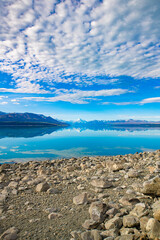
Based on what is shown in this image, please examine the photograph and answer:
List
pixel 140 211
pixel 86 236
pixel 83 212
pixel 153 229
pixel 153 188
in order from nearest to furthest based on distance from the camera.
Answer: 1. pixel 153 229
2. pixel 86 236
3. pixel 140 211
4. pixel 83 212
5. pixel 153 188

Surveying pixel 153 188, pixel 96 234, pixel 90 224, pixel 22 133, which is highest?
pixel 153 188

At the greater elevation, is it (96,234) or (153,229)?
(153,229)

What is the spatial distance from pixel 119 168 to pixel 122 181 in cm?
236

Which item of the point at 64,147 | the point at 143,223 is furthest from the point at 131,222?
the point at 64,147

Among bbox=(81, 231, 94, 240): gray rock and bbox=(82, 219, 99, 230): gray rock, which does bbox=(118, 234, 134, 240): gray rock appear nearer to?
bbox=(81, 231, 94, 240): gray rock

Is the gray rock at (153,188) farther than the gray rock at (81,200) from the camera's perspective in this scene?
No

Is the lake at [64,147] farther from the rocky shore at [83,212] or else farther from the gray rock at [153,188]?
the gray rock at [153,188]

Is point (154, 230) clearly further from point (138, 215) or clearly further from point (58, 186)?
point (58, 186)

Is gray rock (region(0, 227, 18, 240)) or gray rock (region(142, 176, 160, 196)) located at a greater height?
gray rock (region(142, 176, 160, 196))

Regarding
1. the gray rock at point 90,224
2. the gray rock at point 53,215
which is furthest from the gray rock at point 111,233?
the gray rock at point 53,215

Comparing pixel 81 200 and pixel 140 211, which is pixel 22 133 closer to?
pixel 81 200

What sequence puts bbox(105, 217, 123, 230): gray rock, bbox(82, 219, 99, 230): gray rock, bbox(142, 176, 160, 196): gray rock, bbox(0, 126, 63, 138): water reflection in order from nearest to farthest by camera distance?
1. bbox(105, 217, 123, 230): gray rock
2. bbox(82, 219, 99, 230): gray rock
3. bbox(142, 176, 160, 196): gray rock
4. bbox(0, 126, 63, 138): water reflection

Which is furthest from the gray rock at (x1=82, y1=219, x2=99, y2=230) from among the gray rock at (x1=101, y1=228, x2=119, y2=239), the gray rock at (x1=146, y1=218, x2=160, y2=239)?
the gray rock at (x1=146, y1=218, x2=160, y2=239)

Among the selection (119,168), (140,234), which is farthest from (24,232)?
(119,168)
